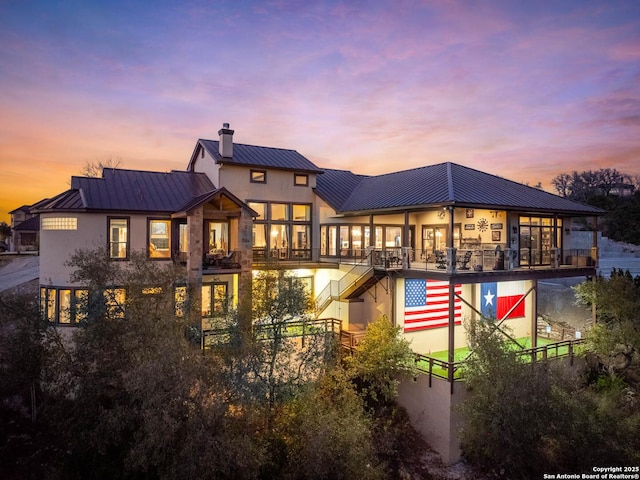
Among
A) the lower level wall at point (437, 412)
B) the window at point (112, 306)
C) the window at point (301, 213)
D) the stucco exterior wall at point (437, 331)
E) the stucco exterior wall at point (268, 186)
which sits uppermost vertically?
the stucco exterior wall at point (268, 186)

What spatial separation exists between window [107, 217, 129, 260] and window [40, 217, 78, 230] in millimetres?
1477

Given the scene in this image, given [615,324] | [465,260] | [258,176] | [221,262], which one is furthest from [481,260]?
[258,176]

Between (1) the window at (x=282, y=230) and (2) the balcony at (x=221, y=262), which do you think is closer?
(2) the balcony at (x=221, y=262)

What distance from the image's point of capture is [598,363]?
850 inches

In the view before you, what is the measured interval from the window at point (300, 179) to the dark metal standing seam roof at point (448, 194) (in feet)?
3.26

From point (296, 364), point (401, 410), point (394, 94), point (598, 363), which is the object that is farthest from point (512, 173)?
point (296, 364)

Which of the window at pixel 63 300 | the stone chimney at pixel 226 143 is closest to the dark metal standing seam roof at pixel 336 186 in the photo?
the stone chimney at pixel 226 143

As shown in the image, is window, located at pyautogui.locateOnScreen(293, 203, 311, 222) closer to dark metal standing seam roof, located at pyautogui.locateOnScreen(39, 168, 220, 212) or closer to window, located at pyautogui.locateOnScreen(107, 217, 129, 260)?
dark metal standing seam roof, located at pyautogui.locateOnScreen(39, 168, 220, 212)

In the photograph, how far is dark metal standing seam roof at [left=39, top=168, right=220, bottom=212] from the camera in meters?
18.7

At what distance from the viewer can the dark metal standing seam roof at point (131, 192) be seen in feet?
61.4

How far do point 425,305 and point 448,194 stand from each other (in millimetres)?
6092

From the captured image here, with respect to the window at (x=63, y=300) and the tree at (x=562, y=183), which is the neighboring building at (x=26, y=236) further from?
the tree at (x=562, y=183)

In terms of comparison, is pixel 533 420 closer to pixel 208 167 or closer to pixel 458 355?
pixel 458 355

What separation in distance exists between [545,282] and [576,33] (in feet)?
59.5
